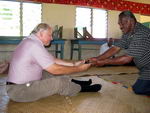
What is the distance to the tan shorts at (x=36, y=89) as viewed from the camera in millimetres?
2697

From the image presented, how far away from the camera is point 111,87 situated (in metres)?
Result: 3.80

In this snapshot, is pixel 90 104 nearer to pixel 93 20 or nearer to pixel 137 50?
pixel 137 50

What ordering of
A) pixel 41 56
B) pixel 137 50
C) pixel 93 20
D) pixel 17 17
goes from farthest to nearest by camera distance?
1. pixel 93 20
2. pixel 17 17
3. pixel 137 50
4. pixel 41 56

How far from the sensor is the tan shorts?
2697 mm

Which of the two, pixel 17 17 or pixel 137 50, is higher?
pixel 17 17

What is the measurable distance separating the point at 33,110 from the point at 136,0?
8.96 meters

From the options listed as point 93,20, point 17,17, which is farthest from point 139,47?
point 93,20

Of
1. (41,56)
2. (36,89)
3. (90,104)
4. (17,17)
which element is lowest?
(90,104)

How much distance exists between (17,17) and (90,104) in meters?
5.97

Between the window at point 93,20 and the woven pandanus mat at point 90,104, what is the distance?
19.3ft

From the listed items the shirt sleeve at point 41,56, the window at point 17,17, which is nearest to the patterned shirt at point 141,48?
the shirt sleeve at point 41,56

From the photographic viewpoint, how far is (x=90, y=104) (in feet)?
9.15

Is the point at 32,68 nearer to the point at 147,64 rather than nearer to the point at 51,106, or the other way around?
the point at 51,106

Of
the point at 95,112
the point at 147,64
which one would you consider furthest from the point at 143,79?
the point at 95,112
